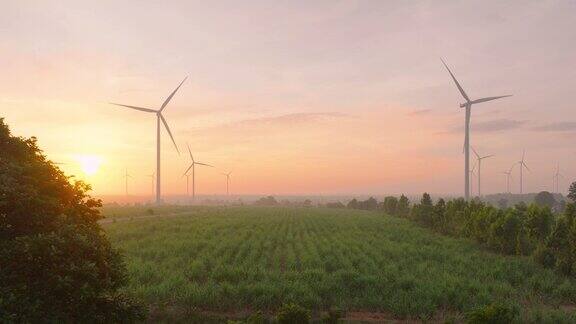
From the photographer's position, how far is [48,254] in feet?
38.7

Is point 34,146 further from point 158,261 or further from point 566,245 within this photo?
point 566,245

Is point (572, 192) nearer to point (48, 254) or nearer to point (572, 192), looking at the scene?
point (572, 192)

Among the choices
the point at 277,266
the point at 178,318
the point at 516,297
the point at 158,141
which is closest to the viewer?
the point at 178,318

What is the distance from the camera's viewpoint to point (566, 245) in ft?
102

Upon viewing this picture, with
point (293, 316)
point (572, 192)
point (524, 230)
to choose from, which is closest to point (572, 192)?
point (572, 192)

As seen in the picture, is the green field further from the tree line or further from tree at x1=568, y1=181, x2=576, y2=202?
tree at x1=568, y1=181, x2=576, y2=202

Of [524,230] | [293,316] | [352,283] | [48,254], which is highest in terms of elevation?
[48,254]

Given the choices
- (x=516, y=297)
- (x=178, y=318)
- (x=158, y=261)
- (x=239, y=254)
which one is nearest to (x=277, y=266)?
(x=239, y=254)

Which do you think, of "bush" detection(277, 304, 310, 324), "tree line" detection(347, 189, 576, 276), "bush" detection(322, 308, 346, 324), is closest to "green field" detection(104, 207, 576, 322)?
"tree line" detection(347, 189, 576, 276)

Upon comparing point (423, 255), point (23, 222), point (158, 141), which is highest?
point (158, 141)

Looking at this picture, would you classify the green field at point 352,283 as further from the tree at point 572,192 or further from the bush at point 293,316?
the tree at point 572,192

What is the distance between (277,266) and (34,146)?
15.9 m

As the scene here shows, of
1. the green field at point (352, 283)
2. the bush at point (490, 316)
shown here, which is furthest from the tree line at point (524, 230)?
the bush at point (490, 316)

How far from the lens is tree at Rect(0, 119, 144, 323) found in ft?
38.0
